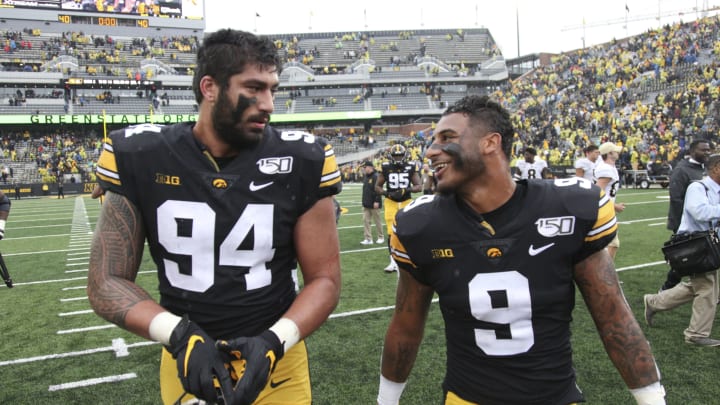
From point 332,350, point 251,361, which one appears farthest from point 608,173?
point 251,361

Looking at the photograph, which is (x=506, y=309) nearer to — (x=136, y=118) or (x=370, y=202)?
(x=370, y=202)

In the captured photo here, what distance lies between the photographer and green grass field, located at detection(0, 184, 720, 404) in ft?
13.3

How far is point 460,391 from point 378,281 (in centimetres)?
567

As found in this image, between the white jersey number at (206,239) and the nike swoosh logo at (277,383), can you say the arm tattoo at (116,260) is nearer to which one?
the white jersey number at (206,239)

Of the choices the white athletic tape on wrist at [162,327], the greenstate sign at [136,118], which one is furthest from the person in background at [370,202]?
the greenstate sign at [136,118]

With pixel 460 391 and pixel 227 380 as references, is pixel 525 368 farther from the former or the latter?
pixel 227 380

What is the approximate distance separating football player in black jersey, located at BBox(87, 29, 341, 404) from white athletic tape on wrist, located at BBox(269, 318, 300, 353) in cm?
1

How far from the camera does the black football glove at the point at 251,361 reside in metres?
1.55

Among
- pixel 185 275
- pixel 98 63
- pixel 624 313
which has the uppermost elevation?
pixel 98 63

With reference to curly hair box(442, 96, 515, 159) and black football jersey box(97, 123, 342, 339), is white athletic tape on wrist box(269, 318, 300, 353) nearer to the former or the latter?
black football jersey box(97, 123, 342, 339)

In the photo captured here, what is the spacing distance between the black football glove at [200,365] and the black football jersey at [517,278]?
33.9 inches

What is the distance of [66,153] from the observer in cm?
3772

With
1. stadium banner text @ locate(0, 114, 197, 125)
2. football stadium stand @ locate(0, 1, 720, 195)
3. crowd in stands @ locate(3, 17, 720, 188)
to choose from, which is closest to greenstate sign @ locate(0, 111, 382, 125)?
stadium banner text @ locate(0, 114, 197, 125)

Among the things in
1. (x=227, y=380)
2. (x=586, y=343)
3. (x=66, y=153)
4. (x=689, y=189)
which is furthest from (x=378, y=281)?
(x=66, y=153)
